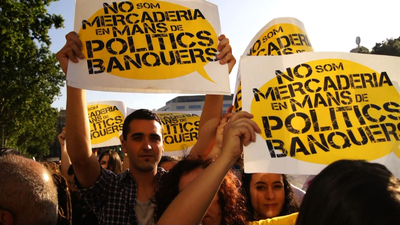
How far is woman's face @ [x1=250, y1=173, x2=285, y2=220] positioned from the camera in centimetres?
270

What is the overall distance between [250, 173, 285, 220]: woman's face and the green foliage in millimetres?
22966

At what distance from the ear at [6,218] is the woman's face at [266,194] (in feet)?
5.81

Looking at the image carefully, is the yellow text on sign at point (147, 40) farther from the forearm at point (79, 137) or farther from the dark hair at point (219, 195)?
the dark hair at point (219, 195)

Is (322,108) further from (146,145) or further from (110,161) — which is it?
(110,161)

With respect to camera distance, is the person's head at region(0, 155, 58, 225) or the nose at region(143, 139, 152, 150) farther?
the nose at region(143, 139, 152, 150)

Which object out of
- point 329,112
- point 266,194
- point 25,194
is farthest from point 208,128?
point 25,194

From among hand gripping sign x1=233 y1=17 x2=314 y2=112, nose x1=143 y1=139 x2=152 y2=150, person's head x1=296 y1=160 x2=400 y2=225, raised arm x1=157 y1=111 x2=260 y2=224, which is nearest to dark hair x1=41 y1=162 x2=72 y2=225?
nose x1=143 y1=139 x2=152 y2=150

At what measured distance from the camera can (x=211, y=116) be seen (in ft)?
9.36

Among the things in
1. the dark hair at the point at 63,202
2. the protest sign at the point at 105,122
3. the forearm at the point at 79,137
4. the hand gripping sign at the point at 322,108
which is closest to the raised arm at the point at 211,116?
the hand gripping sign at the point at 322,108

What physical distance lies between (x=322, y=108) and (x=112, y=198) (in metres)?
1.57

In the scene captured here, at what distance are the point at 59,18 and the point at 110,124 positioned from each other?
392 inches

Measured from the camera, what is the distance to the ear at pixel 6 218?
1.48 meters

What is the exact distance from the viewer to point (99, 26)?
8.34 ft

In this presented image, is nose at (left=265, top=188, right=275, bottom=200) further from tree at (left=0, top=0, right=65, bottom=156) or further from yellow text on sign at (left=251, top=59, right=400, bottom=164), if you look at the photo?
tree at (left=0, top=0, right=65, bottom=156)
